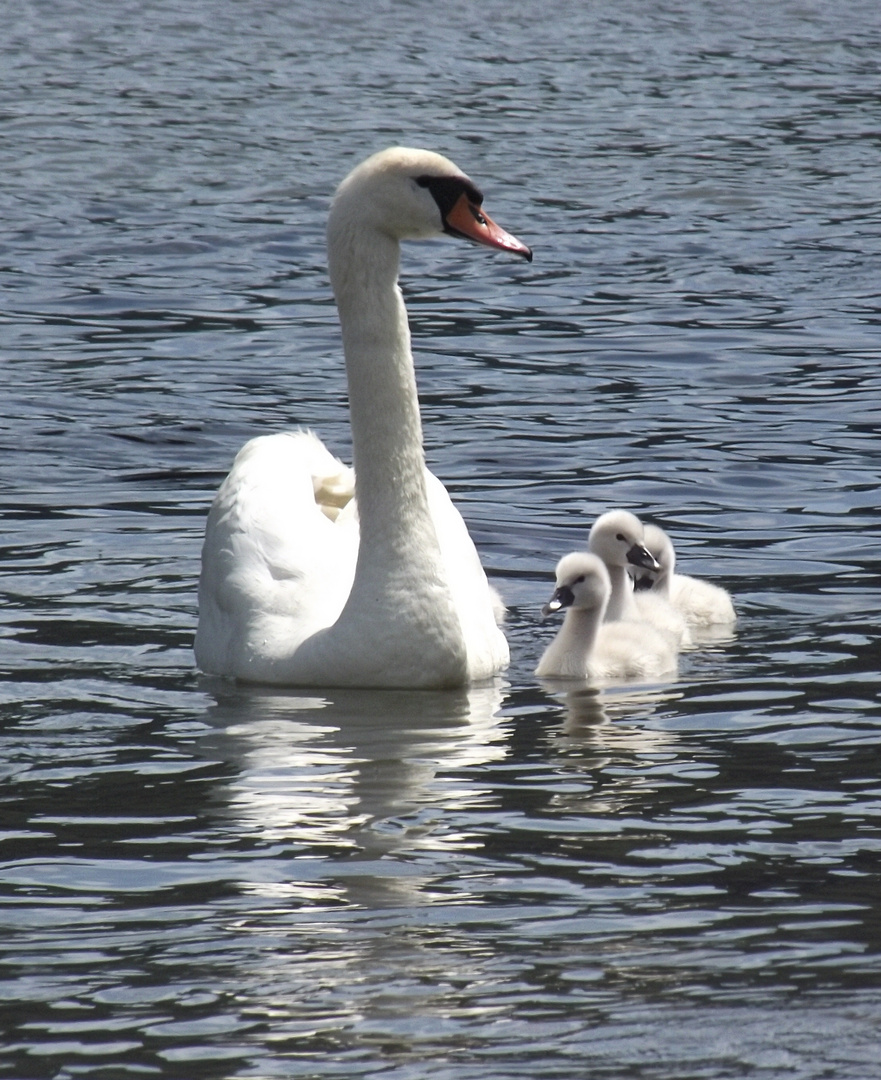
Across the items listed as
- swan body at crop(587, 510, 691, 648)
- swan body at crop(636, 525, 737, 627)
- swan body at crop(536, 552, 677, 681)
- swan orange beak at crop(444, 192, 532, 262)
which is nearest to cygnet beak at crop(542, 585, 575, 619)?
swan body at crop(536, 552, 677, 681)

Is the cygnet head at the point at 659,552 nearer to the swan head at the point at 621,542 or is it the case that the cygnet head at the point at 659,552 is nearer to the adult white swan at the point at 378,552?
the swan head at the point at 621,542

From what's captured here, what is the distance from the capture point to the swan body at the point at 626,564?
912 cm

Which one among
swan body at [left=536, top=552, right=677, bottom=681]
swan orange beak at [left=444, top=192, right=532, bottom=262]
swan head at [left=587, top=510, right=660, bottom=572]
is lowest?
swan body at [left=536, top=552, right=677, bottom=681]

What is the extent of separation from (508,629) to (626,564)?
22.1 inches

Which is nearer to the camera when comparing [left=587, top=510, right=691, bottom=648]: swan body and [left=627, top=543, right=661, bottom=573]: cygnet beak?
[left=587, top=510, right=691, bottom=648]: swan body

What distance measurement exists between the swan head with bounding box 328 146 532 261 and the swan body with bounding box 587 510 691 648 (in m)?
1.67

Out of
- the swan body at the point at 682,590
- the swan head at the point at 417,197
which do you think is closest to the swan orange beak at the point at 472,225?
the swan head at the point at 417,197

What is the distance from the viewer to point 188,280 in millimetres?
17188

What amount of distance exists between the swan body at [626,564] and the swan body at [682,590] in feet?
0.12

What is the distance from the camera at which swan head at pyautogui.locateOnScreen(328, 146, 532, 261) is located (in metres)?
8.02

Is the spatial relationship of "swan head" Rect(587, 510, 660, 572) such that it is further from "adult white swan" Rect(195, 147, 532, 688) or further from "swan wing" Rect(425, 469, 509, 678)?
"adult white swan" Rect(195, 147, 532, 688)

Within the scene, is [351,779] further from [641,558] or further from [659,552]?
[659,552]

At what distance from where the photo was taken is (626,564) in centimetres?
941

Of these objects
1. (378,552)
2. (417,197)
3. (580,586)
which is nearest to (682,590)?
(580,586)
